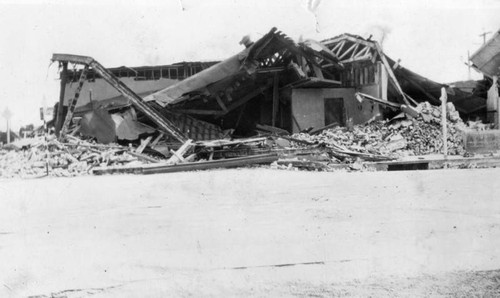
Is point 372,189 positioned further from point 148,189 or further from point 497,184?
point 148,189

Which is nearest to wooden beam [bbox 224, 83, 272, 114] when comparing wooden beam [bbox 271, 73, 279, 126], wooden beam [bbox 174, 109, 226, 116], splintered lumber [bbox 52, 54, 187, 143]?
wooden beam [bbox 271, 73, 279, 126]

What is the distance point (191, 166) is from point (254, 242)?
19.3ft

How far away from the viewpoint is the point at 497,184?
27.6 feet

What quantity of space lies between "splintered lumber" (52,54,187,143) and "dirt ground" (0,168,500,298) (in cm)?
652

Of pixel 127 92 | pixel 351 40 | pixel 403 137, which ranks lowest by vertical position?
pixel 403 137

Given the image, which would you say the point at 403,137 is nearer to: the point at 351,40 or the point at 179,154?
the point at 351,40

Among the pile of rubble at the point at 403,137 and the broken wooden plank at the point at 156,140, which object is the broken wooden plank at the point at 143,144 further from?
the pile of rubble at the point at 403,137

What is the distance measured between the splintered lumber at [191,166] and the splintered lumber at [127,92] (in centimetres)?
335

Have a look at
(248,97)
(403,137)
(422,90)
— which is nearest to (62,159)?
(248,97)

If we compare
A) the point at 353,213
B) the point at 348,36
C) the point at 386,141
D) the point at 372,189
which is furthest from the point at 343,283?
the point at 348,36

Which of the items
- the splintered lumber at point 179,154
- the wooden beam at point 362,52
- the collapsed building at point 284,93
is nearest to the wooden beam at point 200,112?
the collapsed building at point 284,93

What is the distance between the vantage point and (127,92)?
1424cm

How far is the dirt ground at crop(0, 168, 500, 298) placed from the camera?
14.9 ft

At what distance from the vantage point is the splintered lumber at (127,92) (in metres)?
13.8
